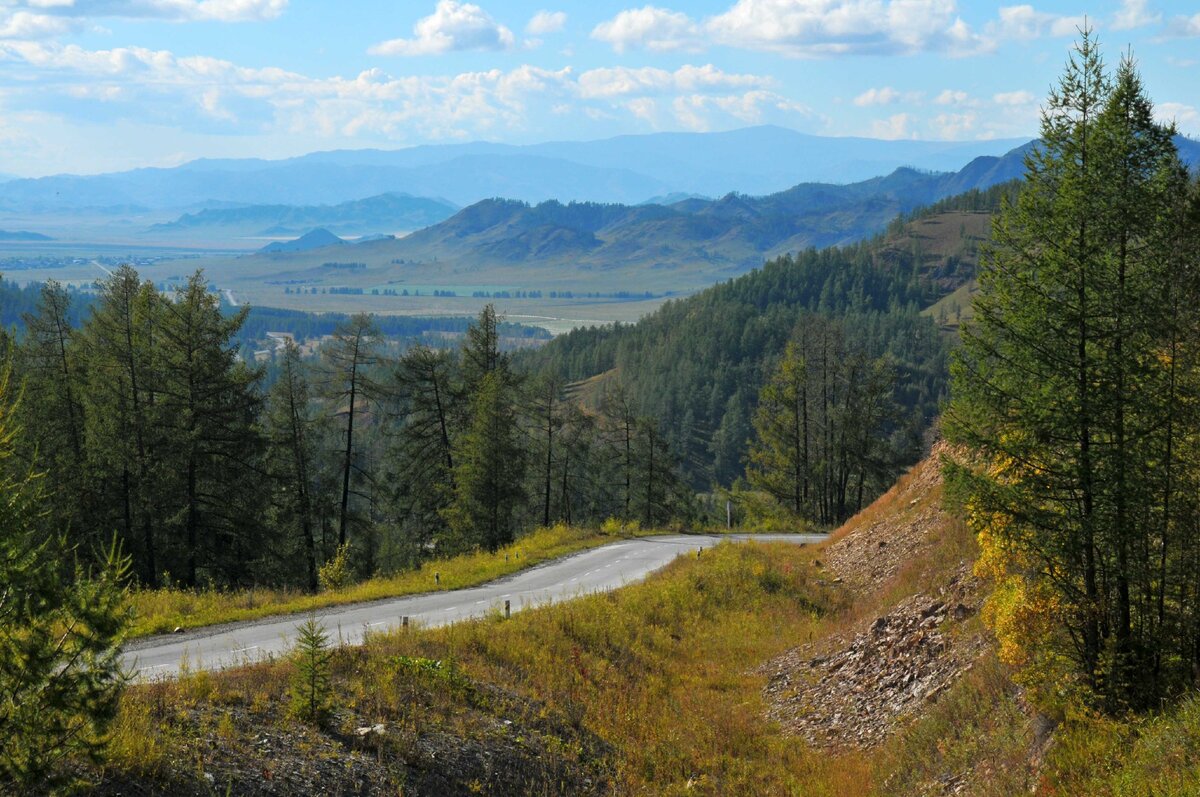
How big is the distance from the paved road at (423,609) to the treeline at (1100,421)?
11.1 m

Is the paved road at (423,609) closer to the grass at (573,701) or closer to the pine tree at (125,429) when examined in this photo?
the grass at (573,701)

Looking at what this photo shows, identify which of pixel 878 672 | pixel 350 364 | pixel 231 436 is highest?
pixel 350 364

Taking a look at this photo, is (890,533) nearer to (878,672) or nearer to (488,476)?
(878,672)

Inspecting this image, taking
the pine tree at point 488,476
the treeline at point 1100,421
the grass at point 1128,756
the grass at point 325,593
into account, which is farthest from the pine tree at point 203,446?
the grass at point 1128,756

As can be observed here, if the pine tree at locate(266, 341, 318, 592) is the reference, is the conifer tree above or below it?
above

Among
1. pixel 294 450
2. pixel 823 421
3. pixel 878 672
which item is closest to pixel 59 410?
pixel 294 450

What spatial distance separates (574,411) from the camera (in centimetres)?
5412

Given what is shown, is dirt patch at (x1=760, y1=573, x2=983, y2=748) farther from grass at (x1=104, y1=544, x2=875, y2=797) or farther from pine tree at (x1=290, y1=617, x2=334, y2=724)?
pine tree at (x1=290, y1=617, x2=334, y2=724)

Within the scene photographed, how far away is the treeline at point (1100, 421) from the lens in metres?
11.5

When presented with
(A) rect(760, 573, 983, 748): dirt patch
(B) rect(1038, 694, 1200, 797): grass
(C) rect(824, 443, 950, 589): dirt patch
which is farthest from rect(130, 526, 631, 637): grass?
(B) rect(1038, 694, 1200, 797): grass

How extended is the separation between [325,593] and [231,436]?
10.5 m

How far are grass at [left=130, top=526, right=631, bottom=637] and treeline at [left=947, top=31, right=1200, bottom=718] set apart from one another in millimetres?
12639

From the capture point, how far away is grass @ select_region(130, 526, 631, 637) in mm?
19750

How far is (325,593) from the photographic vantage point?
2514 cm
